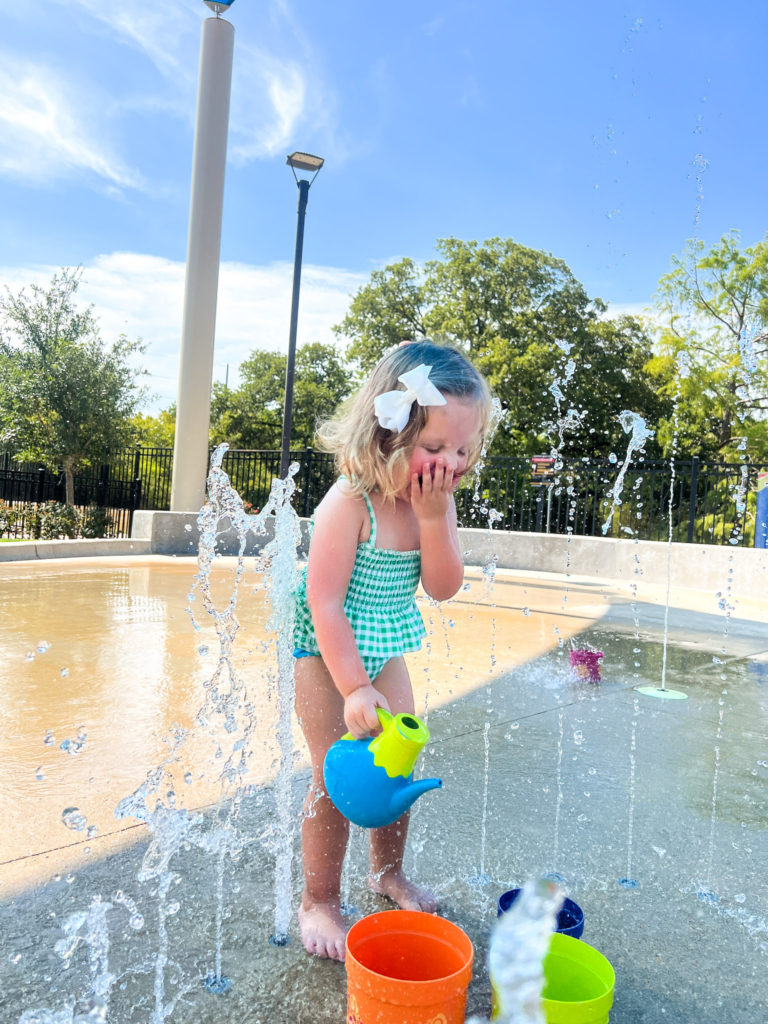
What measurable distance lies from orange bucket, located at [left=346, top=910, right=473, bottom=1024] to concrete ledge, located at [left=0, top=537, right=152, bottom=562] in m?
8.31

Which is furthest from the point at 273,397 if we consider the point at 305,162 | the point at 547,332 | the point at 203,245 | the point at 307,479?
the point at 305,162

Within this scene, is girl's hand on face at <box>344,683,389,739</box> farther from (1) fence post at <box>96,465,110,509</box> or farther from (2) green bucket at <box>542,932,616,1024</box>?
(1) fence post at <box>96,465,110,509</box>

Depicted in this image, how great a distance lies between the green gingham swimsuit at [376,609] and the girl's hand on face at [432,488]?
142 millimetres

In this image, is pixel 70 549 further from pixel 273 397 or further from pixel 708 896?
pixel 273 397

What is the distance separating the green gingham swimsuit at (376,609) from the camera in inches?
67.1

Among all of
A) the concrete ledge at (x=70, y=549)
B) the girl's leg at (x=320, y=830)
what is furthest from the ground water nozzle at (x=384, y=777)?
the concrete ledge at (x=70, y=549)

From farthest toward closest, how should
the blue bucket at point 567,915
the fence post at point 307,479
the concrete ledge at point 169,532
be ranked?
the fence post at point 307,479 < the concrete ledge at point 169,532 < the blue bucket at point 567,915

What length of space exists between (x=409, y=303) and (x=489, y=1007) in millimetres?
25127

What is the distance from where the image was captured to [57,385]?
13.5m

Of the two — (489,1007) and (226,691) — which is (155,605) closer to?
(226,691)

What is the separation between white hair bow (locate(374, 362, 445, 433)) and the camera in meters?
1.52

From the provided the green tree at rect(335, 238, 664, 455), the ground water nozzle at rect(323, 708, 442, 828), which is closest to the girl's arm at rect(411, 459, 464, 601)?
the ground water nozzle at rect(323, 708, 442, 828)

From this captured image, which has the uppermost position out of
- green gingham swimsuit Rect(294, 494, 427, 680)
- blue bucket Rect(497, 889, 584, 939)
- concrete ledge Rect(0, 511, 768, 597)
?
green gingham swimsuit Rect(294, 494, 427, 680)

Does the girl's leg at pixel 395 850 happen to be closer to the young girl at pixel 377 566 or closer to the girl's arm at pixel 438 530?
the young girl at pixel 377 566
